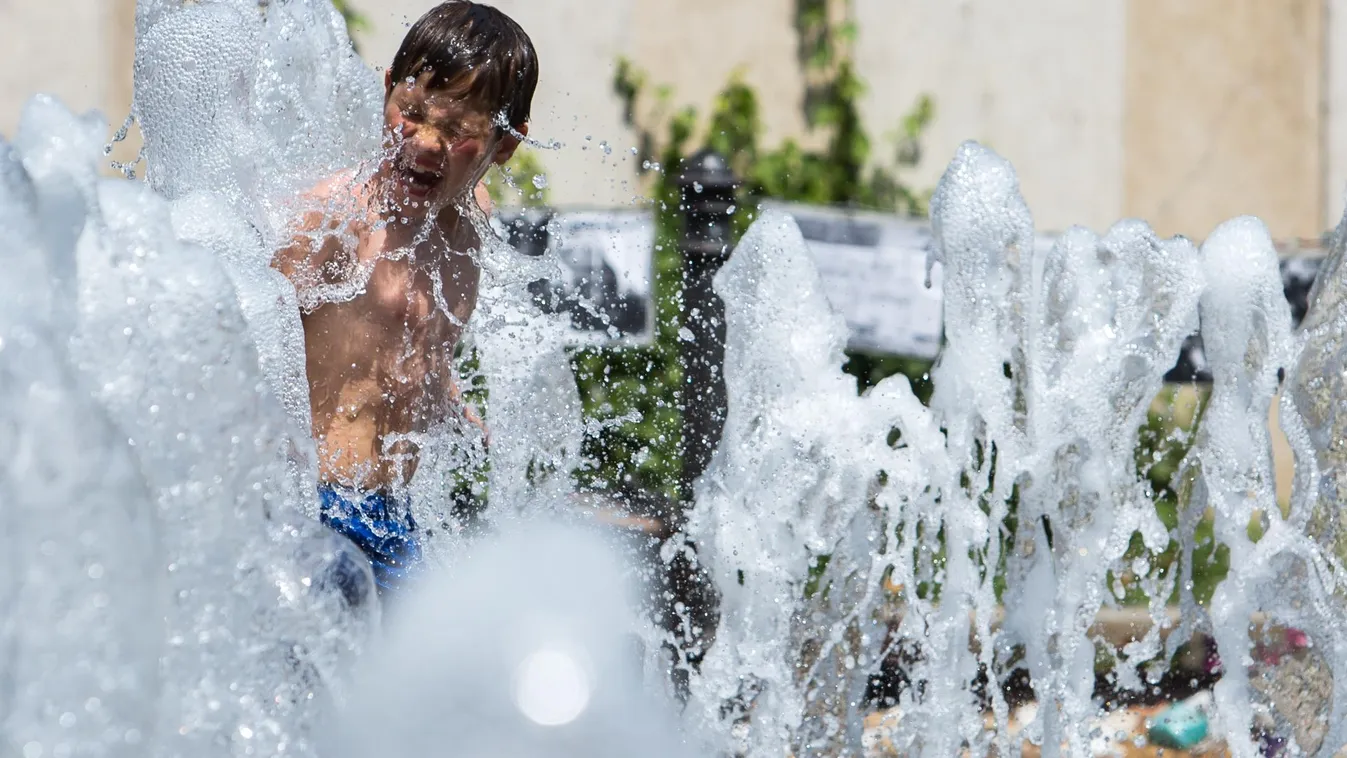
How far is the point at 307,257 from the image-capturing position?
2.93 metres

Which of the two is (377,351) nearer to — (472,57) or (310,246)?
(310,246)

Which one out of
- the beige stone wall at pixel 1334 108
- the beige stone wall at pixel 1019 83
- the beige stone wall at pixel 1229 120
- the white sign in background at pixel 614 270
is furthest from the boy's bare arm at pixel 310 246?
the beige stone wall at pixel 1334 108

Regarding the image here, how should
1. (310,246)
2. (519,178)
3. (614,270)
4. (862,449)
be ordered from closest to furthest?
(310,246) < (862,449) < (614,270) < (519,178)

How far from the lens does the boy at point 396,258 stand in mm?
2951

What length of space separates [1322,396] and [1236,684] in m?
0.53

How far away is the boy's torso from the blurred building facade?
3.33 metres

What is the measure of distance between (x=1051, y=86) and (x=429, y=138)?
4819 mm

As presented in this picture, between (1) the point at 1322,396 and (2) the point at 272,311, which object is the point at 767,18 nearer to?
(1) the point at 1322,396

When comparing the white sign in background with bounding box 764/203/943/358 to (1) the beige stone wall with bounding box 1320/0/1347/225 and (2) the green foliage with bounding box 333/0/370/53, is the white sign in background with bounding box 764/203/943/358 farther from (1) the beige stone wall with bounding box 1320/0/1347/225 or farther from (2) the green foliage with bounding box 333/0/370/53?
(1) the beige stone wall with bounding box 1320/0/1347/225

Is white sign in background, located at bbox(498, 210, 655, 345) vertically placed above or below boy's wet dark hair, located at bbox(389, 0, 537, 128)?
below

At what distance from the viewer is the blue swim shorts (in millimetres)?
2945

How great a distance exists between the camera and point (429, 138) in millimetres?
2932

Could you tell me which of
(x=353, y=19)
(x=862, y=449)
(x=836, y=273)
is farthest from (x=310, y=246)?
(x=353, y=19)

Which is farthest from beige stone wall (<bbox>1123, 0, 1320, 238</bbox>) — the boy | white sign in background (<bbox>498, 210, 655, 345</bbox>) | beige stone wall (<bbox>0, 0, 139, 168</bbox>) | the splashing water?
the boy
